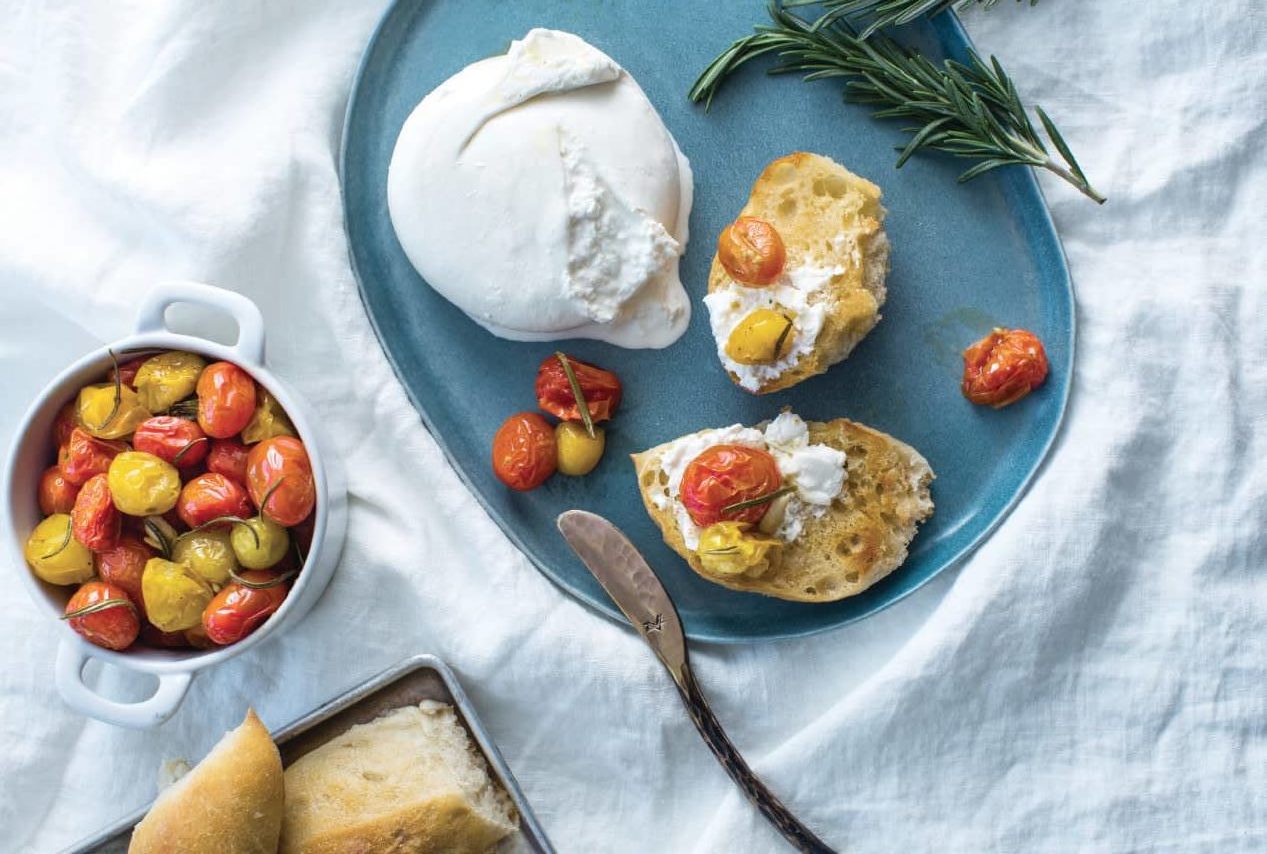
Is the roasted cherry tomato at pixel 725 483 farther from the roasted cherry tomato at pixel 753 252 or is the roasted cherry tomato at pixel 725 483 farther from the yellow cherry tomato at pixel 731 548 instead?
the roasted cherry tomato at pixel 753 252

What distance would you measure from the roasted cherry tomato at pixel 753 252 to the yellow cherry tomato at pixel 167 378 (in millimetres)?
1051

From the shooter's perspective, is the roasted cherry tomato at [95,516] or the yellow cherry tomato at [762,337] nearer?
the roasted cherry tomato at [95,516]

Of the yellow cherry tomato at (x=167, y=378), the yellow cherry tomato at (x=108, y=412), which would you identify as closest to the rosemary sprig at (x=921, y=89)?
the yellow cherry tomato at (x=167, y=378)

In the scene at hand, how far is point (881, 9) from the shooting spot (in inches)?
89.1

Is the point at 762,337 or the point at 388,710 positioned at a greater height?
the point at 762,337

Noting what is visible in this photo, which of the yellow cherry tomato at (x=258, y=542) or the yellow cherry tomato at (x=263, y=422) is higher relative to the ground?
the yellow cherry tomato at (x=263, y=422)

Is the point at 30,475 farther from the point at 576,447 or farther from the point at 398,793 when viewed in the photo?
the point at 576,447

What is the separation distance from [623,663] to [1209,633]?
123 cm

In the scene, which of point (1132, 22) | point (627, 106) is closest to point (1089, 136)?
point (1132, 22)

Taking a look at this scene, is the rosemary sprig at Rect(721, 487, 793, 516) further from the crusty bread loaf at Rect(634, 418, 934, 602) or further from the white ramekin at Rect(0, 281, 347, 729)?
the white ramekin at Rect(0, 281, 347, 729)

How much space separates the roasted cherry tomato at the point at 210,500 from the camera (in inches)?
80.1

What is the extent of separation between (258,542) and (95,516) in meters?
0.30

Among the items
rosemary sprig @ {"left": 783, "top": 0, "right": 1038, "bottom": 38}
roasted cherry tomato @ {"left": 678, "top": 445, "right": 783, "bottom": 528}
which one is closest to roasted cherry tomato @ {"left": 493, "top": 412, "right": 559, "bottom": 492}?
roasted cherry tomato @ {"left": 678, "top": 445, "right": 783, "bottom": 528}

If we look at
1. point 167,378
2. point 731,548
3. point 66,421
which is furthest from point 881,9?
point 66,421
